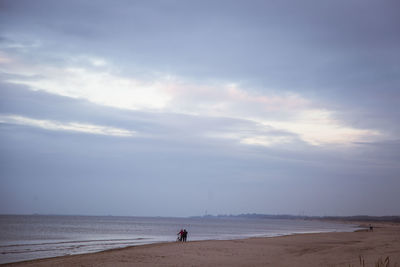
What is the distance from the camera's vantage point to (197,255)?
823 inches

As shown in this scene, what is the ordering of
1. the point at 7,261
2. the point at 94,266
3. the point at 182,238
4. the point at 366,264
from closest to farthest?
the point at 366,264 → the point at 94,266 → the point at 7,261 → the point at 182,238

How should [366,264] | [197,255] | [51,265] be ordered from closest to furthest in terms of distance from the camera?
[366,264], [51,265], [197,255]

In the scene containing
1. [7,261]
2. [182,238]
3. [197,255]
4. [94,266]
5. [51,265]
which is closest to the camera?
[94,266]

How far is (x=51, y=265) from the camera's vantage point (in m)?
18.6

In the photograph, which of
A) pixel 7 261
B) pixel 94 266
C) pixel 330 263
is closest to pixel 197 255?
pixel 94 266

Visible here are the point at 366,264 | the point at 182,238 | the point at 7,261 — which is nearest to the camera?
the point at 366,264

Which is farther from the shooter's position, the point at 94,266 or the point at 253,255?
the point at 253,255

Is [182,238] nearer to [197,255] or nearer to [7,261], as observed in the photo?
[197,255]

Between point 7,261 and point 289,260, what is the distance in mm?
18117

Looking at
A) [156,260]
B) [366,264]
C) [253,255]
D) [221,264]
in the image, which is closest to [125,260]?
[156,260]

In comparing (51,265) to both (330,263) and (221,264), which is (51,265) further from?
(330,263)

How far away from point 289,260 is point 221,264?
433 centimetres

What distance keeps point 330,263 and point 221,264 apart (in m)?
5.45

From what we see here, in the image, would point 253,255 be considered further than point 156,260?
Yes
